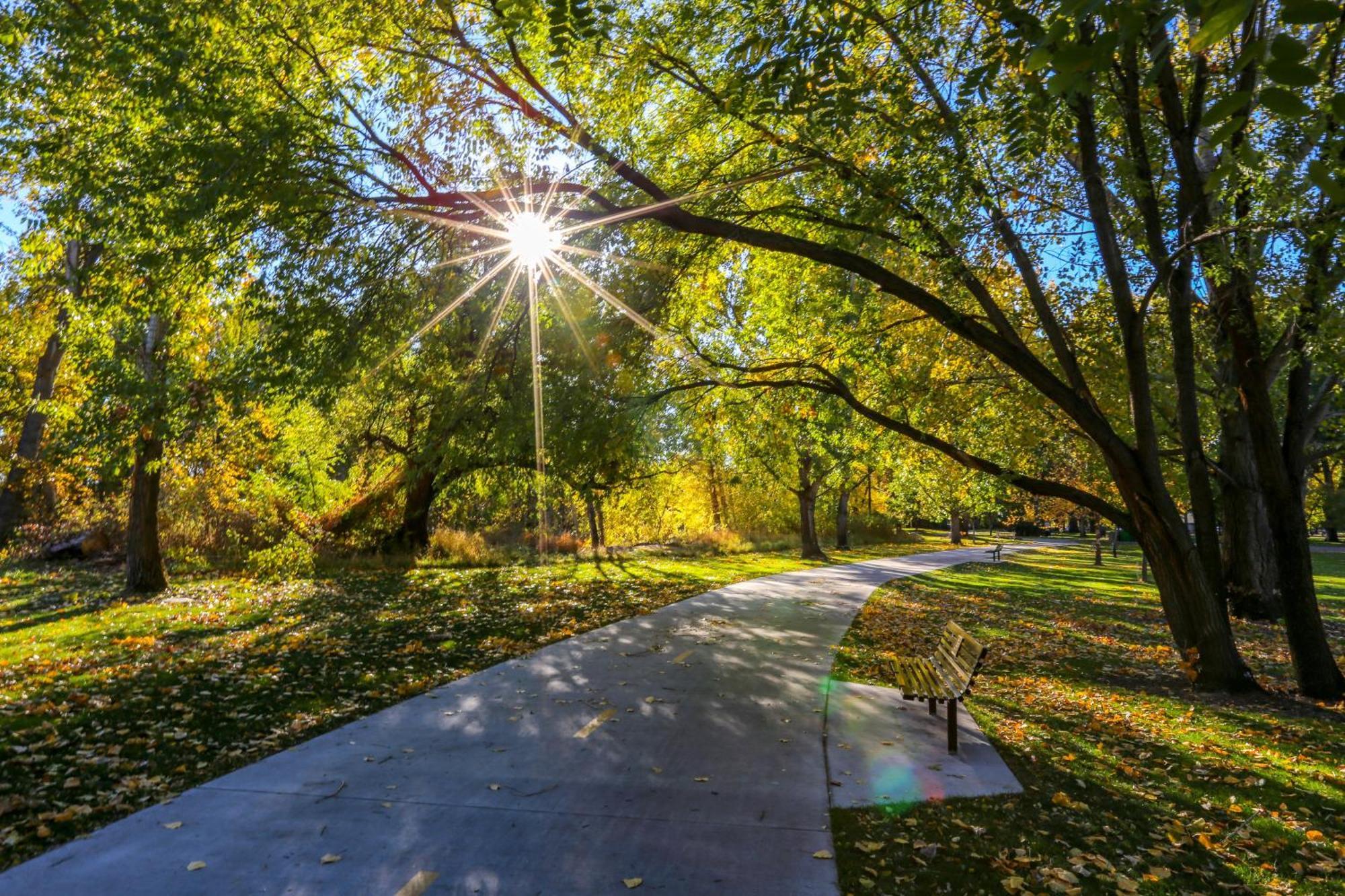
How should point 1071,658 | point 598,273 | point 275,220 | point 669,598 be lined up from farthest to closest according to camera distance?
point 669,598
point 1071,658
point 598,273
point 275,220

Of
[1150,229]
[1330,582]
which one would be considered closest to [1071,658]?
[1150,229]

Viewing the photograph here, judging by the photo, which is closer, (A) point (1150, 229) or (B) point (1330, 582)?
(A) point (1150, 229)

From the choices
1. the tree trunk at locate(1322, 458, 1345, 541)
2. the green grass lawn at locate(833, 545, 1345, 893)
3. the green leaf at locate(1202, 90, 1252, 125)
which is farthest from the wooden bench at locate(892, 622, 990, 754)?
the tree trunk at locate(1322, 458, 1345, 541)

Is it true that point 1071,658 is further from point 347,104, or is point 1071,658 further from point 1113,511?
point 347,104

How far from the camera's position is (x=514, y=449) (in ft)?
29.8

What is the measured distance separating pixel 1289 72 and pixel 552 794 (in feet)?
16.0

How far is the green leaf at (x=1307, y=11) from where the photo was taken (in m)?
1.99

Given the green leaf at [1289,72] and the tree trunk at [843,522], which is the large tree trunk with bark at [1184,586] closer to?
the green leaf at [1289,72]

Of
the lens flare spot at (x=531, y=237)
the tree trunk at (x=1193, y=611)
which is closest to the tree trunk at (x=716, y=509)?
the lens flare spot at (x=531, y=237)

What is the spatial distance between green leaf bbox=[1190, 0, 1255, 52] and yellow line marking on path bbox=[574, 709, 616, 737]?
18.3 ft

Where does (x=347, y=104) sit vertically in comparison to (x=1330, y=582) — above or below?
above

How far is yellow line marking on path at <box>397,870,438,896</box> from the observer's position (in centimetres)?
345

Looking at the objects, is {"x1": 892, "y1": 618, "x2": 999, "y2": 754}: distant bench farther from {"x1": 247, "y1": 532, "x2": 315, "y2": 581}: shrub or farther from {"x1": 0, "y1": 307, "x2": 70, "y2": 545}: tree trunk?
{"x1": 0, "y1": 307, "x2": 70, "y2": 545}: tree trunk

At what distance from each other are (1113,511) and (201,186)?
10.8 meters
